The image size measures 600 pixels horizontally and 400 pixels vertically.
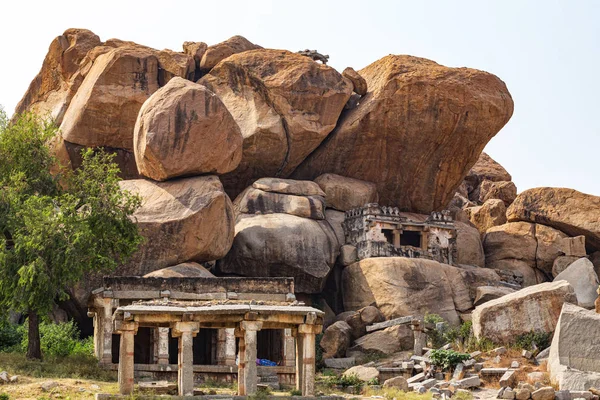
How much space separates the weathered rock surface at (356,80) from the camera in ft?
173

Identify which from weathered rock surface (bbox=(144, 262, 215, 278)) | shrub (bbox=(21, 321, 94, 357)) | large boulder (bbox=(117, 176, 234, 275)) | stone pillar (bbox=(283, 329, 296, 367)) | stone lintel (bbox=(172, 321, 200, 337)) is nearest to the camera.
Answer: stone lintel (bbox=(172, 321, 200, 337))

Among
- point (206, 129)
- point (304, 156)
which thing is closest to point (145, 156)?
point (206, 129)

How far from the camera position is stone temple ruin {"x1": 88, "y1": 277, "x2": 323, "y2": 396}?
2848cm

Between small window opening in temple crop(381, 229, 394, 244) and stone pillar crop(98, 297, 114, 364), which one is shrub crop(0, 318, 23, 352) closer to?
stone pillar crop(98, 297, 114, 364)

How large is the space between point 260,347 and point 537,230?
18.6m

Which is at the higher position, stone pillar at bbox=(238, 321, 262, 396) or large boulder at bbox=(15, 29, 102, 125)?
large boulder at bbox=(15, 29, 102, 125)

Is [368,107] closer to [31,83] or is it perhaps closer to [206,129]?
[206,129]

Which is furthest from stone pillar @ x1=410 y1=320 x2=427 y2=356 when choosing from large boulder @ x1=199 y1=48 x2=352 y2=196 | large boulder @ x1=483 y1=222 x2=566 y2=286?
large boulder @ x1=483 y1=222 x2=566 y2=286

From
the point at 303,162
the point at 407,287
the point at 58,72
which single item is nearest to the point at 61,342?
the point at 407,287

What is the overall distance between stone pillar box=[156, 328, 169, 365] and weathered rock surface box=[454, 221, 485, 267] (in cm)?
2012

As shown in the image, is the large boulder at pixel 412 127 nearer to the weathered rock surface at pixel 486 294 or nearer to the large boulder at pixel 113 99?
the large boulder at pixel 113 99

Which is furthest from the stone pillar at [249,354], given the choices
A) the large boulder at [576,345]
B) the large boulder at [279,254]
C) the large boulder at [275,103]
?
the large boulder at [275,103]

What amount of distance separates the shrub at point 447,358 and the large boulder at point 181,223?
38.0ft

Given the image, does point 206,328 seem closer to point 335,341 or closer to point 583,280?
point 335,341
